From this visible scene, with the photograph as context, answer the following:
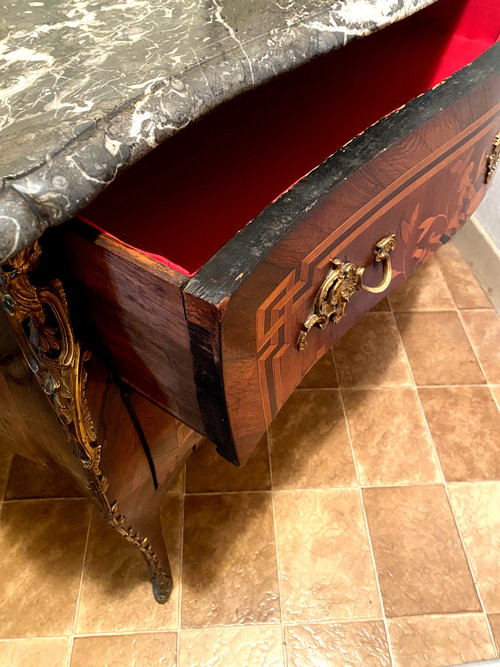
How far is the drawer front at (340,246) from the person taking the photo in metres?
0.39

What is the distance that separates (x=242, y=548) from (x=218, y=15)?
81 cm

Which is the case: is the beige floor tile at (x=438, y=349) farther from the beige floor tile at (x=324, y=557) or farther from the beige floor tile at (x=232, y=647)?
the beige floor tile at (x=232, y=647)

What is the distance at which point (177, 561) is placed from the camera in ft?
3.09

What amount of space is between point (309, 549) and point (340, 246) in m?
0.68

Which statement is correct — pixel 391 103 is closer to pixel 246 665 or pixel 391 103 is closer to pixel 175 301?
pixel 175 301

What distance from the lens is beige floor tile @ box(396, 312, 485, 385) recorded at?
47.2 inches

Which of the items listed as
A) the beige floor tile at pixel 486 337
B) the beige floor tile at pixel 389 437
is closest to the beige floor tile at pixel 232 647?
the beige floor tile at pixel 389 437

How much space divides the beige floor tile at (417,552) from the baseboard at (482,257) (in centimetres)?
56

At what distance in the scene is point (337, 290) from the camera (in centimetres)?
48

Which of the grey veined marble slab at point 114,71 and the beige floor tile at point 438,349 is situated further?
the beige floor tile at point 438,349

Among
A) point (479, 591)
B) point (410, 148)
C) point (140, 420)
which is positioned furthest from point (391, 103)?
point (479, 591)

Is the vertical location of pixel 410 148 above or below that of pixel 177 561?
above

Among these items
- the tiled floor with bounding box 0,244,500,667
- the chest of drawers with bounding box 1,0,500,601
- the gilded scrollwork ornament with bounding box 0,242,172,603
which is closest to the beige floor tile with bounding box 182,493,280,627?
the tiled floor with bounding box 0,244,500,667

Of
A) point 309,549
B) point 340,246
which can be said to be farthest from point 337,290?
point 309,549
